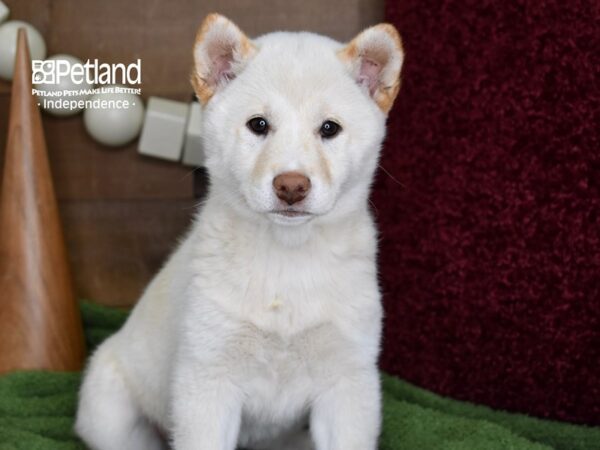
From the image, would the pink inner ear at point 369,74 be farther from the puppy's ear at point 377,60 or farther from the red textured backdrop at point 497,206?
the red textured backdrop at point 497,206

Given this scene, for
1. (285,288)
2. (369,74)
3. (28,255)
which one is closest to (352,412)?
(285,288)

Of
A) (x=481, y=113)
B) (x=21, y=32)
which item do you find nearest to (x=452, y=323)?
(x=481, y=113)

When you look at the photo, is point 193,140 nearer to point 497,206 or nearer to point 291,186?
point 497,206

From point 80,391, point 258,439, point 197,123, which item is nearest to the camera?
point 258,439

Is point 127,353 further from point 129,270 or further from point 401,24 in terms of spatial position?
point 401,24

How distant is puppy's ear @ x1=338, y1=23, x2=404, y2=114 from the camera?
1.93 m

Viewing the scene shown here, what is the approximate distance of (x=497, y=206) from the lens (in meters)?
2.54

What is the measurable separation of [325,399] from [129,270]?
4.31 feet

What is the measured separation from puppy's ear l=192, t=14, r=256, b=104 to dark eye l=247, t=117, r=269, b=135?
149mm

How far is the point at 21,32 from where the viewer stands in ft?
8.44

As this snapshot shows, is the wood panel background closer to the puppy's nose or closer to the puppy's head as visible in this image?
the puppy's head

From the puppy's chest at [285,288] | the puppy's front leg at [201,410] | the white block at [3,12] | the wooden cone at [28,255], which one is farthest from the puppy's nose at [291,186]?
the white block at [3,12]

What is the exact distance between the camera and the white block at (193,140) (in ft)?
9.63

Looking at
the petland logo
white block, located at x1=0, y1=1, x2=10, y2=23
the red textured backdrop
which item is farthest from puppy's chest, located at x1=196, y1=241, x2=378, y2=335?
white block, located at x1=0, y1=1, x2=10, y2=23
